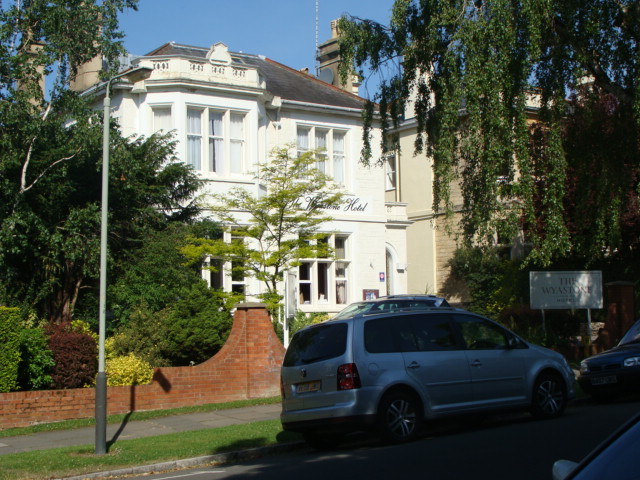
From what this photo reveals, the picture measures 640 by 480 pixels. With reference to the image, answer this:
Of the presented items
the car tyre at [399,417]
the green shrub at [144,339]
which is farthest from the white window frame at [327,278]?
the car tyre at [399,417]

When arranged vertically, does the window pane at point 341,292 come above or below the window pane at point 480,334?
above

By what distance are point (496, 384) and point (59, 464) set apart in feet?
21.3

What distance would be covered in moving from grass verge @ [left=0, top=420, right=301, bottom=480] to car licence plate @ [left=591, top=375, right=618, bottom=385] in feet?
18.1

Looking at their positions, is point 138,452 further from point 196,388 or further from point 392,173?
point 392,173

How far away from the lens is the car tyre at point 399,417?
37.1ft

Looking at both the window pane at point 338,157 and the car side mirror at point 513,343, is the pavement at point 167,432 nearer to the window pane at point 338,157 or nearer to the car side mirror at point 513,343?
the car side mirror at point 513,343

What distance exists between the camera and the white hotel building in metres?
26.8

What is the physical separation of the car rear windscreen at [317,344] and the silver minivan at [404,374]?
0.02 metres

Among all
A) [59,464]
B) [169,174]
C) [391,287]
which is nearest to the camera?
[59,464]

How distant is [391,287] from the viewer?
3366 cm

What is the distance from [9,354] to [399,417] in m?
8.24

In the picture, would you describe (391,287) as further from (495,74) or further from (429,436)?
(429,436)

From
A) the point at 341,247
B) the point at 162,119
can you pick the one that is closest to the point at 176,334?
the point at 162,119

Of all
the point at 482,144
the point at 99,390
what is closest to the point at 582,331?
the point at 482,144
